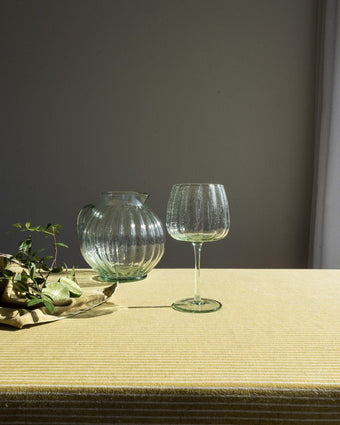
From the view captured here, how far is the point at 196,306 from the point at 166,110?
180 centimetres

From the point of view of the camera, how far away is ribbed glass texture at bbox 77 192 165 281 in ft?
Answer: 2.63

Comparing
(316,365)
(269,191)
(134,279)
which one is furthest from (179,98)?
(316,365)

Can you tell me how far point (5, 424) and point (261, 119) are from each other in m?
2.10

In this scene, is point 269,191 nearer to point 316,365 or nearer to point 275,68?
point 275,68

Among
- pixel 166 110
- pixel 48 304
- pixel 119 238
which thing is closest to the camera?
pixel 48 304

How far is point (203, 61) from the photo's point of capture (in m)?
2.25

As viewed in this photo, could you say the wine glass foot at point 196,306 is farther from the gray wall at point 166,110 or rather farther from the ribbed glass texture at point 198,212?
the gray wall at point 166,110

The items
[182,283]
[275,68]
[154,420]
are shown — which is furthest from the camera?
[275,68]

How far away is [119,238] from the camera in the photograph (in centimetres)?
80

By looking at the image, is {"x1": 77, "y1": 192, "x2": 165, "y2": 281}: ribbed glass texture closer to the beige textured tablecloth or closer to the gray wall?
the beige textured tablecloth

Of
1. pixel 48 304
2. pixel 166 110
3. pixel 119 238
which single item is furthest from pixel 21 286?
pixel 166 110

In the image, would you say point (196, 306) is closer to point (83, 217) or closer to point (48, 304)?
point (48, 304)

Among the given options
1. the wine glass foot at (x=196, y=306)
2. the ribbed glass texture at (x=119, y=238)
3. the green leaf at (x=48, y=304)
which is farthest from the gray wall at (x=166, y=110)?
the green leaf at (x=48, y=304)

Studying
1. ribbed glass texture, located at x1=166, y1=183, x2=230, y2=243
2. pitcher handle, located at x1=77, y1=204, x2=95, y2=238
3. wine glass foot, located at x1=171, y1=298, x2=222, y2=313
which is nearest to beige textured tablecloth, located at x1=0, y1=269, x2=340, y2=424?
wine glass foot, located at x1=171, y1=298, x2=222, y2=313
